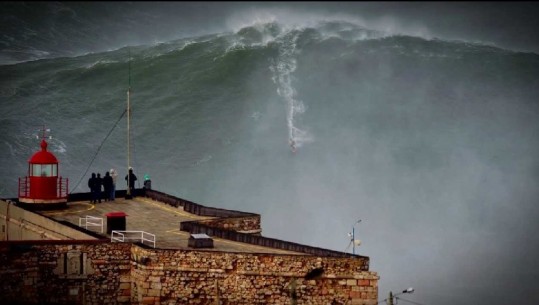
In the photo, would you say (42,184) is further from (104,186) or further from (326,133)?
(326,133)

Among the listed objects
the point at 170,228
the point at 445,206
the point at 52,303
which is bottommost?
the point at 52,303

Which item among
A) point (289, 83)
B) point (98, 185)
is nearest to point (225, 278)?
point (98, 185)

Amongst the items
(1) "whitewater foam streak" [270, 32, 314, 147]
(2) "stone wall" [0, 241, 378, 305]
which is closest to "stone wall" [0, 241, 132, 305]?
(2) "stone wall" [0, 241, 378, 305]

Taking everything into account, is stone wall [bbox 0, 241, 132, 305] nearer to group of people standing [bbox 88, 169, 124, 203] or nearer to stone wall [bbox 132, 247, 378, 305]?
stone wall [bbox 132, 247, 378, 305]

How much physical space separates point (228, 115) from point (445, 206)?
63.4ft

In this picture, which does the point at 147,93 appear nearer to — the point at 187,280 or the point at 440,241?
the point at 440,241

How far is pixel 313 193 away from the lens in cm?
8181

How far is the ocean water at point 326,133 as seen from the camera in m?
75.4

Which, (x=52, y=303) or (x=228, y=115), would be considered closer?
(x=52, y=303)

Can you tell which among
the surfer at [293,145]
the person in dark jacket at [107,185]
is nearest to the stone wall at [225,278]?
the person in dark jacket at [107,185]

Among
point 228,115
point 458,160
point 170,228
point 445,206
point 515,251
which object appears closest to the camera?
point 170,228

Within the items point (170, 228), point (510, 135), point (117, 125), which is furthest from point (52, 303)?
point (510, 135)

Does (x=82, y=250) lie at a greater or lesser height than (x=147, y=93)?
lesser

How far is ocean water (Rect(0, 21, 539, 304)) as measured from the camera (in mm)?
75375
